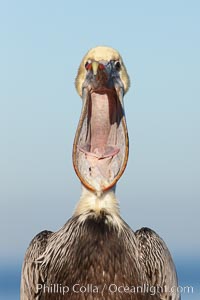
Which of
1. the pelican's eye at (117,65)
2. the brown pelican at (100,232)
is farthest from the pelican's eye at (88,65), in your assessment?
the pelican's eye at (117,65)

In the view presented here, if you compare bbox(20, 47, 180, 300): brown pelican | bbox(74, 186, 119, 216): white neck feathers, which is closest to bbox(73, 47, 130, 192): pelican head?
bbox(20, 47, 180, 300): brown pelican

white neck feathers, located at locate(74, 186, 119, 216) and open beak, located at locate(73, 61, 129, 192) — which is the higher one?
open beak, located at locate(73, 61, 129, 192)

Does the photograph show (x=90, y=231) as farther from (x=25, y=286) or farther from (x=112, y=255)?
(x=25, y=286)

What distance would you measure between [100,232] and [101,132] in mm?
1005

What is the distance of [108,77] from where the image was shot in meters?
10.3

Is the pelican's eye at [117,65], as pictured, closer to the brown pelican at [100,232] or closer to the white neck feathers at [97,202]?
the brown pelican at [100,232]

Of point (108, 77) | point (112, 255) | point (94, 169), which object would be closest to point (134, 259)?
point (112, 255)

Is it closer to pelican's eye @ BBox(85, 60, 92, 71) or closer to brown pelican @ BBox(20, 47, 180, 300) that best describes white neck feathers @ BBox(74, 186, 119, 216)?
brown pelican @ BBox(20, 47, 180, 300)

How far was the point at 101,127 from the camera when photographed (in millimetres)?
10438

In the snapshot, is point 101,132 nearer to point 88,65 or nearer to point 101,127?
point 101,127

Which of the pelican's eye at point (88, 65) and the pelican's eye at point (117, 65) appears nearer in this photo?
the pelican's eye at point (88, 65)

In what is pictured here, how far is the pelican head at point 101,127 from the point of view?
404 inches

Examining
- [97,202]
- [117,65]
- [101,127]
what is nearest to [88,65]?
[117,65]

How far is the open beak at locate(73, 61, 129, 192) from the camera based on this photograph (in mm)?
10273
